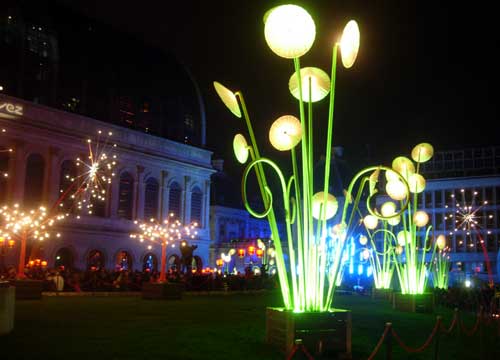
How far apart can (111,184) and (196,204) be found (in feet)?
35.2

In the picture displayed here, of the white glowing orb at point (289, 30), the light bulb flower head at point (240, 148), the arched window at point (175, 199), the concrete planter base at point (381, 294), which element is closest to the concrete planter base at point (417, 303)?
the concrete planter base at point (381, 294)

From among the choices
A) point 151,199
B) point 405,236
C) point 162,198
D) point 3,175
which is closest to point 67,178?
point 3,175

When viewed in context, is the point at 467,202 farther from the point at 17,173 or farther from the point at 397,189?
the point at 397,189

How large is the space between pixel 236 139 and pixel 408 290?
13862 mm

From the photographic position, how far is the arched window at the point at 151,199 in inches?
2009

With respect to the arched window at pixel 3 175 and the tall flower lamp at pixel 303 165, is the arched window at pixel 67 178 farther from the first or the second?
the tall flower lamp at pixel 303 165

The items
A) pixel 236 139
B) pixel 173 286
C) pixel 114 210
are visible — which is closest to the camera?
pixel 236 139

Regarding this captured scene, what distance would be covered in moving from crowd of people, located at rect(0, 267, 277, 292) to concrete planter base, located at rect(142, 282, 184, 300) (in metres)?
3.87

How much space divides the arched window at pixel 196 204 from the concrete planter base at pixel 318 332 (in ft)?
147

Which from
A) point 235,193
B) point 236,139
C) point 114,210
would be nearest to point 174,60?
point 114,210

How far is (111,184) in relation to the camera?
156ft

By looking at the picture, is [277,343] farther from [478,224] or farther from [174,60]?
[478,224]

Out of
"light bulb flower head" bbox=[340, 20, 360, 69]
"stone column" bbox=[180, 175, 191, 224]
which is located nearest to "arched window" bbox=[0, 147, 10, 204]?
"stone column" bbox=[180, 175, 191, 224]

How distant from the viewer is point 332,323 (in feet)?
36.0
